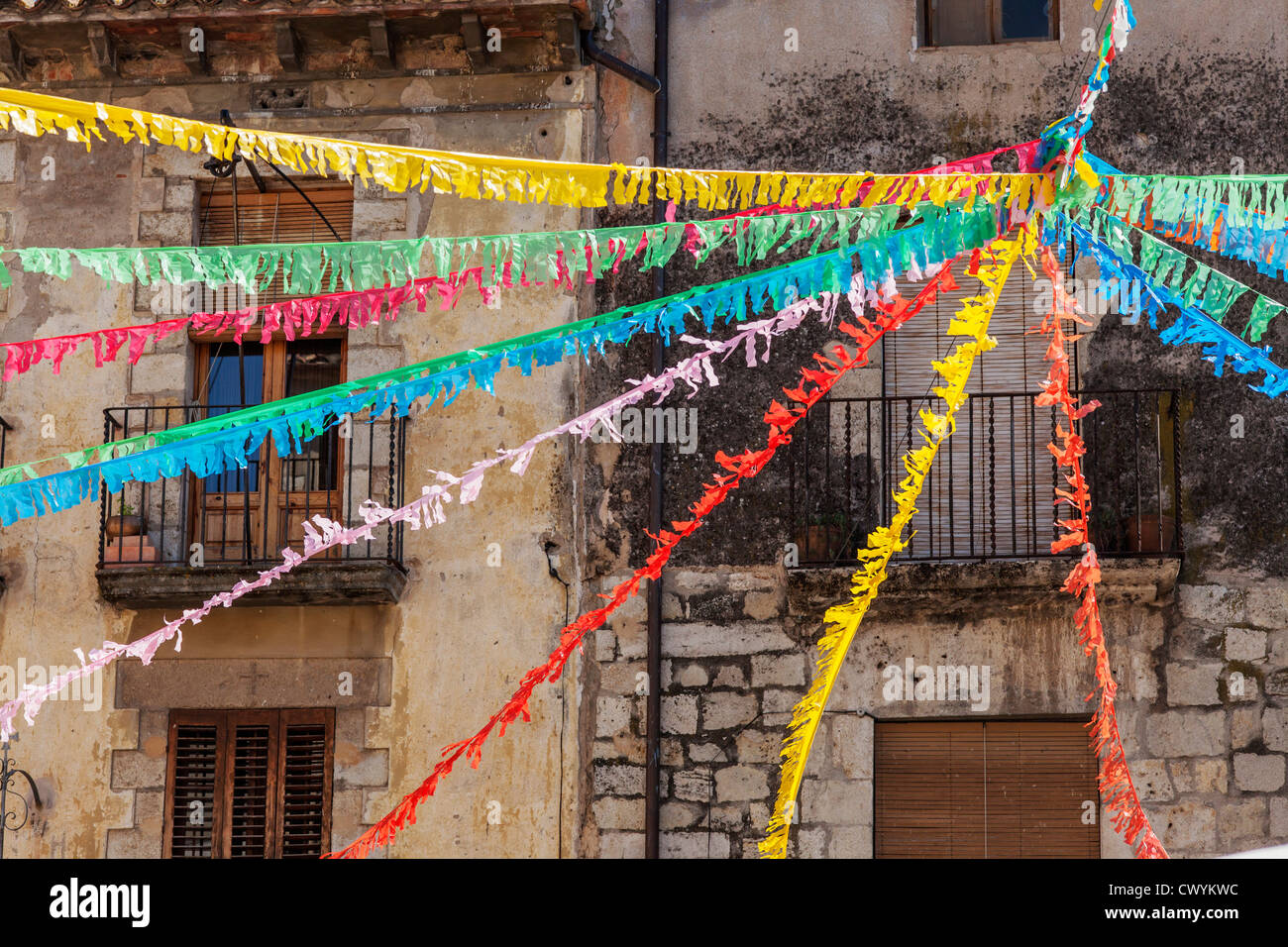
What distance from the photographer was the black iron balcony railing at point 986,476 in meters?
9.30

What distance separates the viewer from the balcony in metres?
9.24

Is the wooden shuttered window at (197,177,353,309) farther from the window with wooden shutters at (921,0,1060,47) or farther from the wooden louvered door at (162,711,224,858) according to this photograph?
the window with wooden shutters at (921,0,1060,47)

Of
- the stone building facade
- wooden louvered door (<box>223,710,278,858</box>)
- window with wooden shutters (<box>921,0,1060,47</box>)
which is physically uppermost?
window with wooden shutters (<box>921,0,1060,47</box>)

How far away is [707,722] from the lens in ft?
30.7

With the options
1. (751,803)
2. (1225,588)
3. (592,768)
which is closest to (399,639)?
(592,768)

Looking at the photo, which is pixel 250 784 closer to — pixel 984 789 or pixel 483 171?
pixel 984 789

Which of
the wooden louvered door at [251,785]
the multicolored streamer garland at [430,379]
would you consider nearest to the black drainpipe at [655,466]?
the wooden louvered door at [251,785]

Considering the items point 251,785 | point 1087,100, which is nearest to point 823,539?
point 251,785

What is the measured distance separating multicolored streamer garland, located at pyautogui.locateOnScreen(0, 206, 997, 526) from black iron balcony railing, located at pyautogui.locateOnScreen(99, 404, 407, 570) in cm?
313

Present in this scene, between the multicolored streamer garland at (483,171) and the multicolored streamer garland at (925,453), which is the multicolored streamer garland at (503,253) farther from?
the multicolored streamer garland at (925,453)

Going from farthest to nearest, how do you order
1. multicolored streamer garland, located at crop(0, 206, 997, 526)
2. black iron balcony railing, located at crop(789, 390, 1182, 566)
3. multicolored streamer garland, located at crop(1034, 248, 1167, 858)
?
1. black iron balcony railing, located at crop(789, 390, 1182, 566)
2. multicolored streamer garland, located at crop(1034, 248, 1167, 858)
3. multicolored streamer garland, located at crop(0, 206, 997, 526)

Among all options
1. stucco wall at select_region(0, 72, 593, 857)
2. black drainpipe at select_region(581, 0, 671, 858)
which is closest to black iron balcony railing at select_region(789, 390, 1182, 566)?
black drainpipe at select_region(581, 0, 671, 858)

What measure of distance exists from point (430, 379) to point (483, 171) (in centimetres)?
76

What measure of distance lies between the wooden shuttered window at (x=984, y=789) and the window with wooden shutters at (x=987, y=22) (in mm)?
3840
